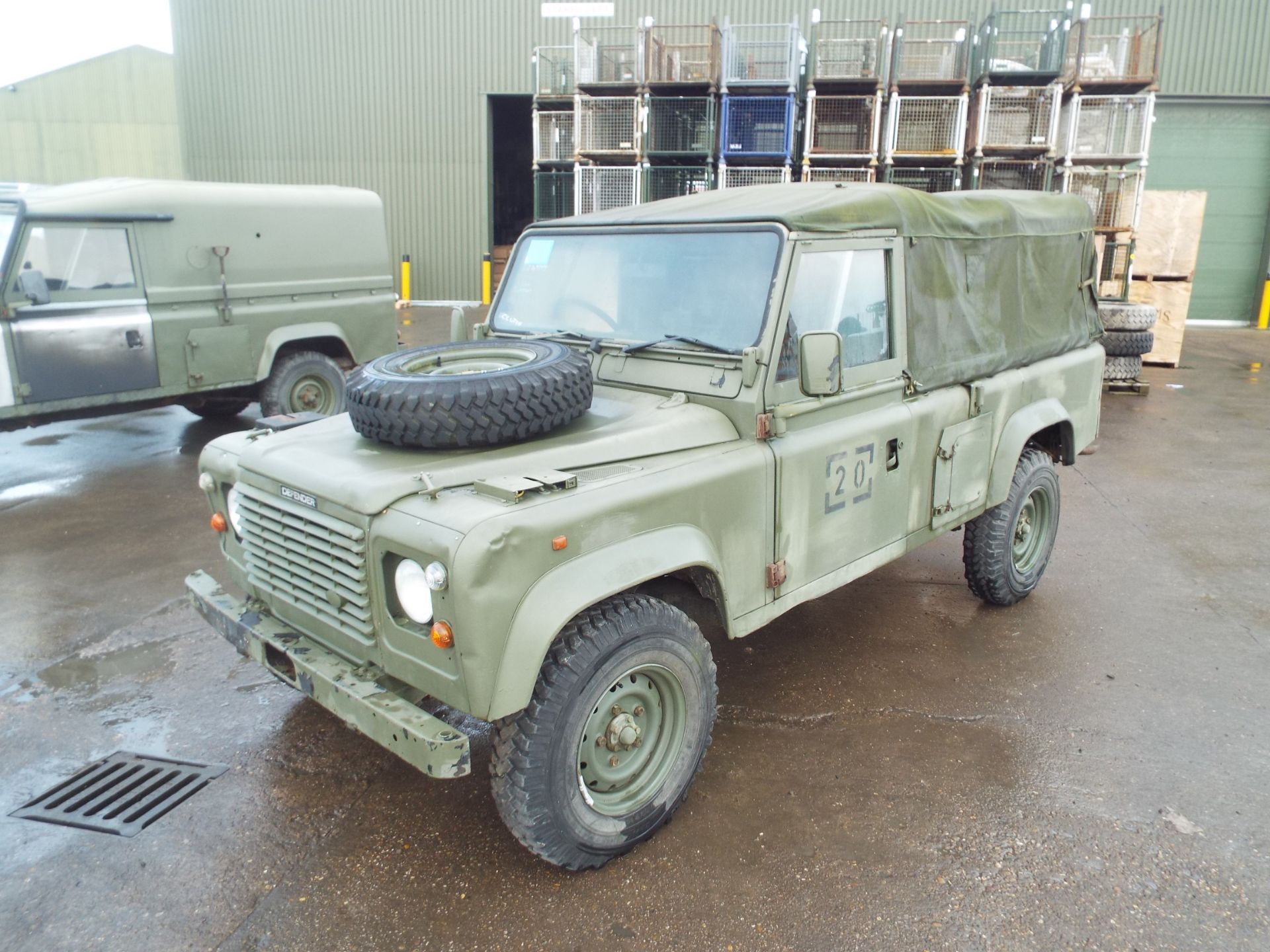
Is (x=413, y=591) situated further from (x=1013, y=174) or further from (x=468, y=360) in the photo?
(x=1013, y=174)

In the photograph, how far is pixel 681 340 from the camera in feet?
11.6

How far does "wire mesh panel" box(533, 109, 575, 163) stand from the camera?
46.3ft

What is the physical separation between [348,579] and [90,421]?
8680mm

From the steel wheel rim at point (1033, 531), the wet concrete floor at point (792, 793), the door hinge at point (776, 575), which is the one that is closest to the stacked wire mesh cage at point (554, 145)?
the wet concrete floor at point (792, 793)

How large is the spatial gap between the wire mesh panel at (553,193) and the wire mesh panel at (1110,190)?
7251mm

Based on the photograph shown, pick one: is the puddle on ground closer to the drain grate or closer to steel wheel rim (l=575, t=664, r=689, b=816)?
the drain grate

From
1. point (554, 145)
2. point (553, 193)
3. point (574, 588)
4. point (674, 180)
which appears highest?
point (554, 145)

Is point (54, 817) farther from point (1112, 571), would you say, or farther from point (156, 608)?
point (1112, 571)

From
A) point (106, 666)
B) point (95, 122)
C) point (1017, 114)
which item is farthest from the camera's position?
point (95, 122)

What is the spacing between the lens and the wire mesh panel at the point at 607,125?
12961 mm


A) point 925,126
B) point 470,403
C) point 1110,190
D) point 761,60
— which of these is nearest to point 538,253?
point 470,403

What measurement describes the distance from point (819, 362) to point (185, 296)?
648cm

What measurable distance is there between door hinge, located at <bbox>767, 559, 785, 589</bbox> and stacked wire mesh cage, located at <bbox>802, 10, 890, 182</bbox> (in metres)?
10.1

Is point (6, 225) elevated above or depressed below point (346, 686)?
above
